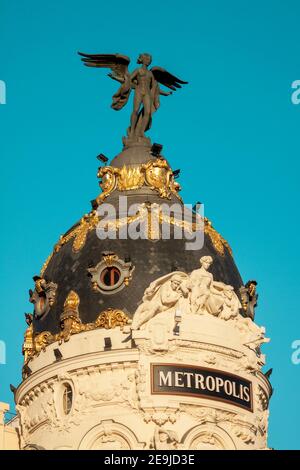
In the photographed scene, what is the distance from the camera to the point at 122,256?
242 feet

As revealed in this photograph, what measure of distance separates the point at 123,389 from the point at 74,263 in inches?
291

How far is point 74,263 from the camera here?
75.1 meters

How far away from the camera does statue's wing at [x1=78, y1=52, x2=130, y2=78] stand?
8125cm

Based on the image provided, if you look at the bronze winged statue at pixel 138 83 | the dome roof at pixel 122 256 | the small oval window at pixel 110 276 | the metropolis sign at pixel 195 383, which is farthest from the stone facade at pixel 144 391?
the bronze winged statue at pixel 138 83

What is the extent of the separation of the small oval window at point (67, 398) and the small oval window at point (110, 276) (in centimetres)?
494

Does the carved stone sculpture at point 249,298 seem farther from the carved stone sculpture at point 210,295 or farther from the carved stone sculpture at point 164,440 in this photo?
the carved stone sculpture at point 164,440

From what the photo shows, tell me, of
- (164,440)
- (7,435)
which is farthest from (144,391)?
(7,435)

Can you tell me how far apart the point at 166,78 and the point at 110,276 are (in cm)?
1313

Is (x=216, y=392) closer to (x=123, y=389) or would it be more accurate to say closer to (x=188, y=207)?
(x=123, y=389)

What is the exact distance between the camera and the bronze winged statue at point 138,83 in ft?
264

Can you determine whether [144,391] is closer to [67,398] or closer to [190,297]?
[67,398]

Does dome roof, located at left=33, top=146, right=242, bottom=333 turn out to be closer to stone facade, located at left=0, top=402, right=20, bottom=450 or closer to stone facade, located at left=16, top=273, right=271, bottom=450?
stone facade, located at left=16, top=273, right=271, bottom=450

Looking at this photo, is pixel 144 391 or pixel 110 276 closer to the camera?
pixel 144 391
